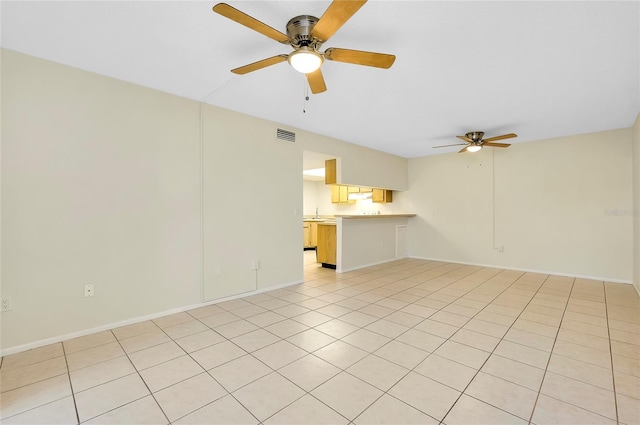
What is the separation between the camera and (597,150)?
4754 mm

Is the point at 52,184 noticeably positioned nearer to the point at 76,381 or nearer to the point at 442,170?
the point at 76,381

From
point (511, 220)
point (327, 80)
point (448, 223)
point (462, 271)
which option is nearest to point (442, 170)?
point (448, 223)

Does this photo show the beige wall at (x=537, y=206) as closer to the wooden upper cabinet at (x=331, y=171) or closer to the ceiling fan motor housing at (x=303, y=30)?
→ the wooden upper cabinet at (x=331, y=171)

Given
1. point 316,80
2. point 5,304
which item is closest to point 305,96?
point 316,80

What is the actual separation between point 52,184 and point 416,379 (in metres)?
3.53

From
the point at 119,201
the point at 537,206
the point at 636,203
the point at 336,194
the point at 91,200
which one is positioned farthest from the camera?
the point at 336,194

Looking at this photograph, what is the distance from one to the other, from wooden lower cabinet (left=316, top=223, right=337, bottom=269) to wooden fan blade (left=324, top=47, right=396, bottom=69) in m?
3.85

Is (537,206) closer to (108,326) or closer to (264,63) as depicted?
(264,63)

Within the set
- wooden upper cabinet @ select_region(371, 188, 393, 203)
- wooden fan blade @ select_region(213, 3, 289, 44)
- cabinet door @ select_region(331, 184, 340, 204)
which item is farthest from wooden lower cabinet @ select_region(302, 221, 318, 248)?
wooden fan blade @ select_region(213, 3, 289, 44)

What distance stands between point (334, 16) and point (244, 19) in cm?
53

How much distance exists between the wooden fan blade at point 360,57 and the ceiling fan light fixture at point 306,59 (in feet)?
0.26

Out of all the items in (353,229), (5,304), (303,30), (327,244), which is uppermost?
(303,30)

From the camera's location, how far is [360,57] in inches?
78.2

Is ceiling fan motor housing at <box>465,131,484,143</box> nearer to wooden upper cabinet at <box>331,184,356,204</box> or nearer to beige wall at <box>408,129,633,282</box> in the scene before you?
beige wall at <box>408,129,633,282</box>
